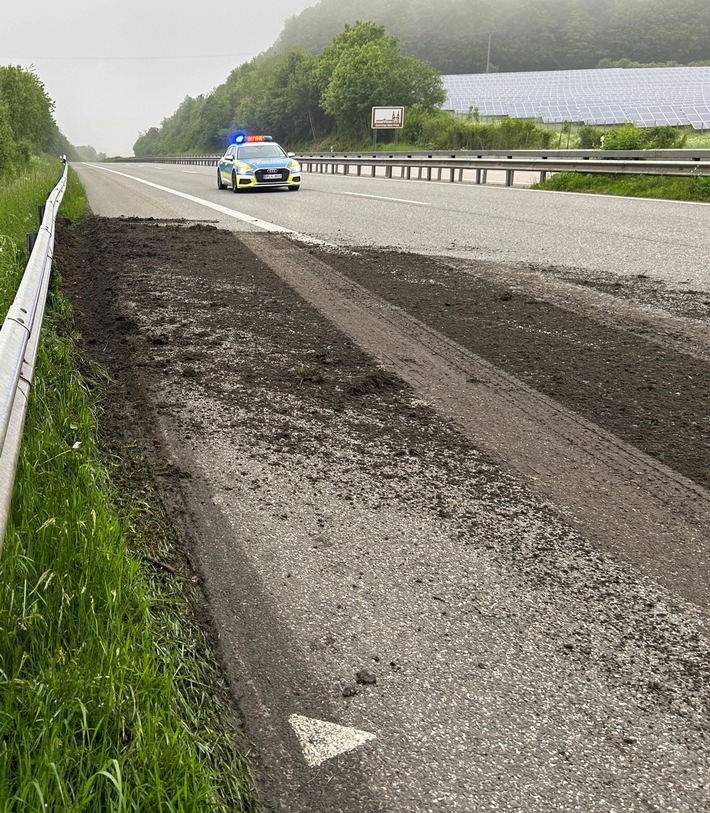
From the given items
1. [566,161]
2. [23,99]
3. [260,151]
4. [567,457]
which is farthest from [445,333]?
[23,99]

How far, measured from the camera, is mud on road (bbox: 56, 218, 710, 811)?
7.88ft

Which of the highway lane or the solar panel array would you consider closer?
the highway lane

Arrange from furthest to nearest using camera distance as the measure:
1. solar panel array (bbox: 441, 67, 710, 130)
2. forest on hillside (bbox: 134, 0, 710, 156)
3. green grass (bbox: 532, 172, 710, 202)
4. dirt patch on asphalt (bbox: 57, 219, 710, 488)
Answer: forest on hillside (bbox: 134, 0, 710, 156), solar panel array (bbox: 441, 67, 710, 130), green grass (bbox: 532, 172, 710, 202), dirt patch on asphalt (bbox: 57, 219, 710, 488)

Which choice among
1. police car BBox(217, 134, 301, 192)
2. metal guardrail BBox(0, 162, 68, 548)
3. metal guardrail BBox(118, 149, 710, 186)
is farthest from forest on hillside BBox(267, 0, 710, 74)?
metal guardrail BBox(0, 162, 68, 548)

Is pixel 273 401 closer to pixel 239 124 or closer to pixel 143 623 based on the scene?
pixel 143 623

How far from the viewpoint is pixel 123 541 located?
2262 mm

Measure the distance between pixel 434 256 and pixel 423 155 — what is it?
1040 inches

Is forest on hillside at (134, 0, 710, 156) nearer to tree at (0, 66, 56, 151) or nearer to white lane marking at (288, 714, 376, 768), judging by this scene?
tree at (0, 66, 56, 151)

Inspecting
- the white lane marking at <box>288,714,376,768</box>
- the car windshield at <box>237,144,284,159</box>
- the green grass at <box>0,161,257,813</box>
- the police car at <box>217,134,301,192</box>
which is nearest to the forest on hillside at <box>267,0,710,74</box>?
the car windshield at <box>237,144,284,159</box>

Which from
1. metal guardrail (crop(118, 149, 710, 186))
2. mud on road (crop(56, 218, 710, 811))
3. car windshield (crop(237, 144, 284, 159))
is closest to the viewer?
mud on road (crop(56, 218, 710, 811))

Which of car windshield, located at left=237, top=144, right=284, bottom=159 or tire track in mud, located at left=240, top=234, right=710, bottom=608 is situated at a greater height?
car windshield, located at left=237, top=144, right=284, bottom=159

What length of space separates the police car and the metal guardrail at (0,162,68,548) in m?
17.4

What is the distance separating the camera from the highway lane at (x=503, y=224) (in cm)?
852

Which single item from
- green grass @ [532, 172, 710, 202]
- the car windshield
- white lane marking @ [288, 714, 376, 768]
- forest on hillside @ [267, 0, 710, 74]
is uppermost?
forest on hillside @ [267, 0, 710, 74]
